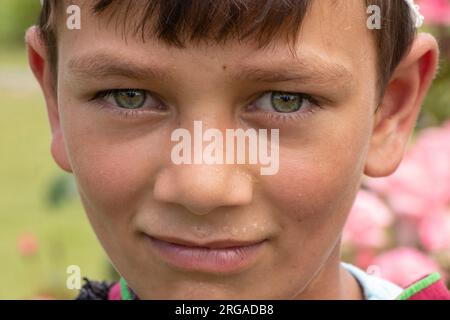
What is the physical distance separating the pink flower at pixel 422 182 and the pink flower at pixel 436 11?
0.63 metres

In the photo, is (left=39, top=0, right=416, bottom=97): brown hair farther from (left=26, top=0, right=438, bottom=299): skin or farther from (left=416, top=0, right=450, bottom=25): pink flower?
(left=416, top=0, right=450, bottom=25): pink flower

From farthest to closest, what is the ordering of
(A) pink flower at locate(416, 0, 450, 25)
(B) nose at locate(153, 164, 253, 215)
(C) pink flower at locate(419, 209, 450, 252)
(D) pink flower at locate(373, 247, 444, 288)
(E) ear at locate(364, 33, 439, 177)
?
(A) pink flower at locate(416, 0, 450, 25) → (C) pink flower at locate(419, 209, 450, 252) → (D) pink flower at locate(373, 247, 444, 288) → (E) ear at locate(364, 33, 439, 177) → (B) nose at locate(153, 164, 253, 215)

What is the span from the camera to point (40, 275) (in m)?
4.47

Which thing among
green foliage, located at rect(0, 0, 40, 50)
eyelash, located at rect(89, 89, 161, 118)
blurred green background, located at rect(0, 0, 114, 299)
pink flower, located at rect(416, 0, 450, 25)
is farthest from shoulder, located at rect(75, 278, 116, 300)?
green foliage, located at rect(0, 0, 40, 50)

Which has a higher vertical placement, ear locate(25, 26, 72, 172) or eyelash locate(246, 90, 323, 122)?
ear locate(25, 26, 72, 172)

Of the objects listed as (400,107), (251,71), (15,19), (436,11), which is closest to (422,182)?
(436,11)

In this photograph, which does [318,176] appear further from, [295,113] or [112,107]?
[112,107]

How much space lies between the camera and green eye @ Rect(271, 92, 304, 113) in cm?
143

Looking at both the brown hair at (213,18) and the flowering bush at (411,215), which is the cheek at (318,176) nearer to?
the brown hair at (213,18)

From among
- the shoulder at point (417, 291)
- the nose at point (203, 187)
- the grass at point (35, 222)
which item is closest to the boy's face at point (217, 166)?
the nose at point (203, 187)

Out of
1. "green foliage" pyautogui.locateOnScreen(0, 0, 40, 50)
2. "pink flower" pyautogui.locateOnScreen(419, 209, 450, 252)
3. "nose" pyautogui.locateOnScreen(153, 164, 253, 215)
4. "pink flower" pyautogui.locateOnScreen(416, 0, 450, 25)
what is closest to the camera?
"nose" pyautogui.locateOnScreen(153, 164, 253, 215)

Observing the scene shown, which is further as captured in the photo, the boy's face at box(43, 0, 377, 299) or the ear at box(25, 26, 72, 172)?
the ear at box(25, 26, 72, 172)

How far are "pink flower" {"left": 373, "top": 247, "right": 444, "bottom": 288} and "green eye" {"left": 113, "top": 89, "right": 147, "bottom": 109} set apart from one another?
4.19ft
